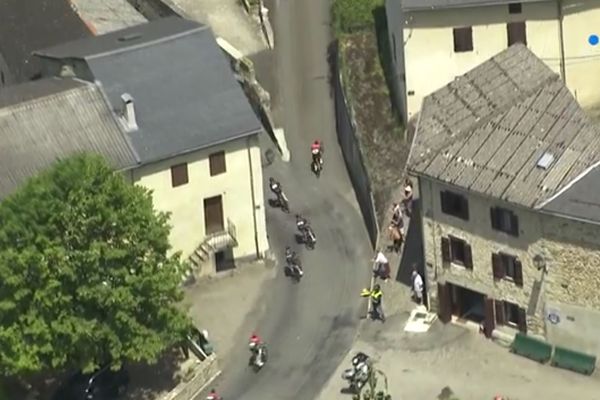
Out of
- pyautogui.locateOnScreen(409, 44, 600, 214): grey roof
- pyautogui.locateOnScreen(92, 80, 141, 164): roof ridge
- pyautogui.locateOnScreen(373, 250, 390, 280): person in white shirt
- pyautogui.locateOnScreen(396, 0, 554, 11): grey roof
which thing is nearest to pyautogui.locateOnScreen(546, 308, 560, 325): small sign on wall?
pyautogui.locateOnScreen(409, 44, 600, 214): grey roof

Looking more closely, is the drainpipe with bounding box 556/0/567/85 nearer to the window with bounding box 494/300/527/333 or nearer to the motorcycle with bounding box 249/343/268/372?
the window with bounding box 494/300/527/333

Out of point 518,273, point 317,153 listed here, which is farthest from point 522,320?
point 317,153

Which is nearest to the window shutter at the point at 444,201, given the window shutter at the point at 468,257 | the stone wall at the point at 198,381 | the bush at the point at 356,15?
the window shutter at the point at 468,257

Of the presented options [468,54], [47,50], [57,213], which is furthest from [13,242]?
[468,54]

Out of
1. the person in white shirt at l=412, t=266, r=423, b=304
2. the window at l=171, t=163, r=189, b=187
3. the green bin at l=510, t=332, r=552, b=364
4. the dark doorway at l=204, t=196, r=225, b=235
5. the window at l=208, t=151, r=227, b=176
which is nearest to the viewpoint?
the green bin at l=510, t=332, r=552, b=364

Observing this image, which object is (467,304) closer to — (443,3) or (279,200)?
(279,200)

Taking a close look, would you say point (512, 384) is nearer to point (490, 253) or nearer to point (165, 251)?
point (490, 253)
